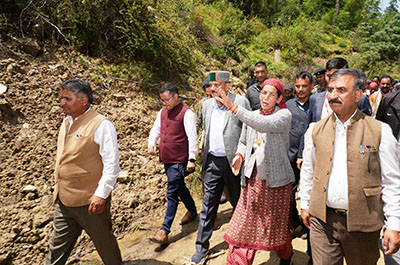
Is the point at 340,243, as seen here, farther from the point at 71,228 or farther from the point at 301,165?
the point at 71,228

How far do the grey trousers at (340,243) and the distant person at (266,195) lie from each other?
56 centimetres

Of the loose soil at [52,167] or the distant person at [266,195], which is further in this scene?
the loose soil at [52,167]

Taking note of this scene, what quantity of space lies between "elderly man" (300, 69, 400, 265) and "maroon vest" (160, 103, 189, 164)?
76.7 inches

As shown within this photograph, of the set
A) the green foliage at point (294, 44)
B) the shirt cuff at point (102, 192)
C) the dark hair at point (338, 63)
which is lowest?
the shirt cuff at point (102, 192)

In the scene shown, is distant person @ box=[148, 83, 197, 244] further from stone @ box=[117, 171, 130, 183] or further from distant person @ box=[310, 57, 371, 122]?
distant person @ box=[310, 57, 371, 122]

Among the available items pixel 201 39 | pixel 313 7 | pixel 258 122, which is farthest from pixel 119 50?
pixel 313 7

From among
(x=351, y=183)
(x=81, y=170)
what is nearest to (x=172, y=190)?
(x=81, y=170)

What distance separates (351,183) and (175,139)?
2.32m

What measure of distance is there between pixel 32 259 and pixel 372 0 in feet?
123

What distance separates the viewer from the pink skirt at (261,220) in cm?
251

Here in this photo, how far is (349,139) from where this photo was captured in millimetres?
1806

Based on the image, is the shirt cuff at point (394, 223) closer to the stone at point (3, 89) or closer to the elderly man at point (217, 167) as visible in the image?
the elderly man at point (217, 167)

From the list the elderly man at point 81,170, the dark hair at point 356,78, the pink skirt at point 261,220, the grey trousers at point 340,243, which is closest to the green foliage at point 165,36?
the elderly man at point 81,170

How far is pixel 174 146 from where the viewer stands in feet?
11.9
